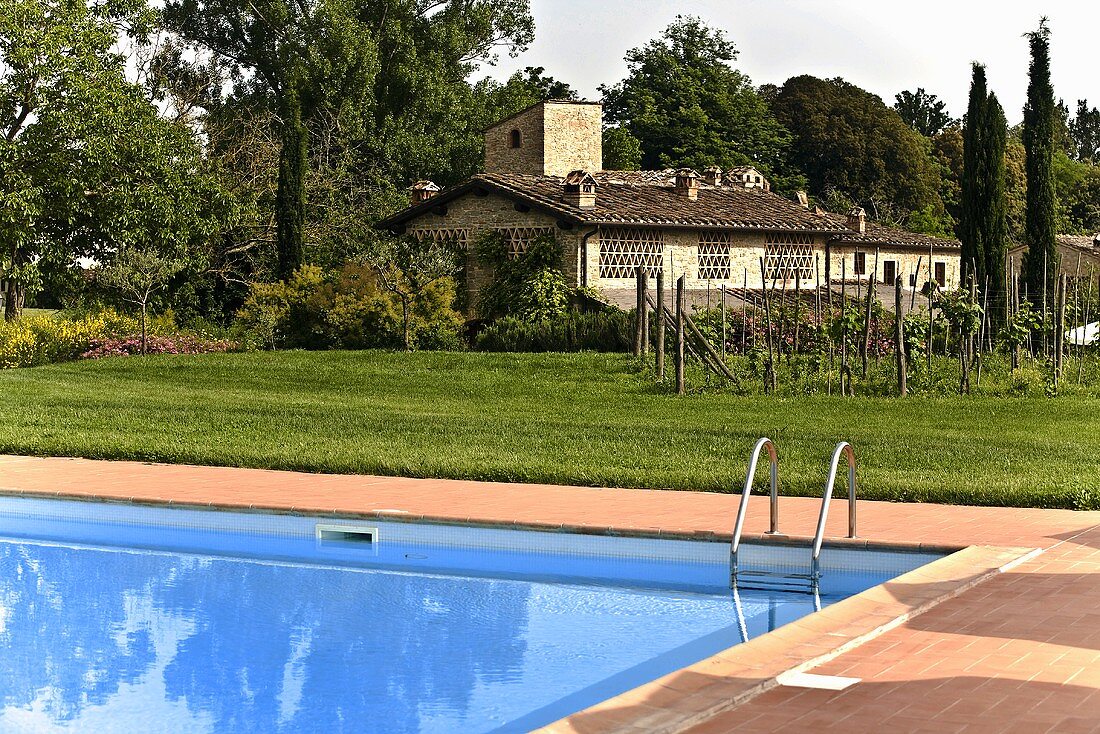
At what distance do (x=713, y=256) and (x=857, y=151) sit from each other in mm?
33601

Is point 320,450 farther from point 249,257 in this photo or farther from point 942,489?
point 249,257

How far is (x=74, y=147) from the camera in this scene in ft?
103

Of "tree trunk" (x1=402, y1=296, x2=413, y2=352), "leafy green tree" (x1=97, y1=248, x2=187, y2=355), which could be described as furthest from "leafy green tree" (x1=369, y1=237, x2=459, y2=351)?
"leafy green tree" (x1=97, y1=248, x2=187, y2=355)

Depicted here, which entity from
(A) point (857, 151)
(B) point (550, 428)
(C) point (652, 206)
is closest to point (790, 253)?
(C) point (652, 206)

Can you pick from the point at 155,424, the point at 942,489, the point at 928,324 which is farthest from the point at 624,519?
the point at 928,324

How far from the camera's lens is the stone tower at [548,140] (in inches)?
1745

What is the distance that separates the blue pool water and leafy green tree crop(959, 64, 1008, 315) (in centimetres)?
2179

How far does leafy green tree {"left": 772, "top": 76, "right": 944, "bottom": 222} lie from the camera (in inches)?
2753

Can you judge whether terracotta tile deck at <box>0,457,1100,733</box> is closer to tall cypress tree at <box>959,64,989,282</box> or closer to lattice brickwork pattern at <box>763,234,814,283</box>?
tall cypress tree at <box>959,64,989,282</box>

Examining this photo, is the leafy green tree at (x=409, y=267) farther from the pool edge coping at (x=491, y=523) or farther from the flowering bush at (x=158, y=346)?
the pool edge coping at (x=491, y=523)

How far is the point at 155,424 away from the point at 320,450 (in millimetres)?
3717

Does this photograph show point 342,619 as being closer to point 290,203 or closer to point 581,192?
point 290,203

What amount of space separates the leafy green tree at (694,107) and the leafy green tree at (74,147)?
33089 millimetres

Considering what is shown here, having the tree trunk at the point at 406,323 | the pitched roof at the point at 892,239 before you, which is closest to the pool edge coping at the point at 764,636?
the tree trunk at the point at 406,323
